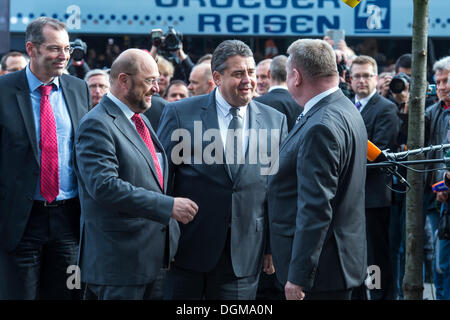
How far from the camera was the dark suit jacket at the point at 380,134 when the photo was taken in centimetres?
575

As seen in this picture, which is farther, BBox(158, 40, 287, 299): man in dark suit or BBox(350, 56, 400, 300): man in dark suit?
BBox(350, 56, 400, 300): man in dark suit

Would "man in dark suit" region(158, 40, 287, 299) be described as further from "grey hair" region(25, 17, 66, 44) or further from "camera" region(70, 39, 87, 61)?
"camera" region(70, 39, 87, 61)

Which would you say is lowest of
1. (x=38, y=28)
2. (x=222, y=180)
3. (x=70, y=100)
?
(x=222, y=180)

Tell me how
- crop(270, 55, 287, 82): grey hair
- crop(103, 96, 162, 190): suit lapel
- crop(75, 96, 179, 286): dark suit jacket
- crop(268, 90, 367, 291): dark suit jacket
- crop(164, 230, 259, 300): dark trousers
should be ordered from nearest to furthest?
crop(268, 90, 367, 291): dark suit jacket, crop(75, 96, 179, 286): dark suit jacket, crop(103, 96, 162, 190): suit lapel, crop(164, 230, 259, 300): dark trousers, crop(270, 55, 287, 82): grey hair

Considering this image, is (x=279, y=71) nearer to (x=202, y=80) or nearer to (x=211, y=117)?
(x=202, y=80)

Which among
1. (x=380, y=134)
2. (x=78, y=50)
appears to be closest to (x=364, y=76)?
(x=380, y=134)

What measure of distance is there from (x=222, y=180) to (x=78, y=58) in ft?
11.6

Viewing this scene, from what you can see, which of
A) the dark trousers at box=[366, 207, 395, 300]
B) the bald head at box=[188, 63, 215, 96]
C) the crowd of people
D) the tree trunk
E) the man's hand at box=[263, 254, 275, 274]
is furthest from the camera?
the bald head at box=[188, 63, 215, 96]

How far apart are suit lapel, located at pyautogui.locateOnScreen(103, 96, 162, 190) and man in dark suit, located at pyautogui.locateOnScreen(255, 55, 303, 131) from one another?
2.11m

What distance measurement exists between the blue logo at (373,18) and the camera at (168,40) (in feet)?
10.6

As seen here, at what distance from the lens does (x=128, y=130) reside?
356cm

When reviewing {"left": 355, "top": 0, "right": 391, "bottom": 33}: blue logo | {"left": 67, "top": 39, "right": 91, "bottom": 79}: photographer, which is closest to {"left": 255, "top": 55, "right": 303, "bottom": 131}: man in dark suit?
{"left": 67, "top": 39, "right": 91, "bottom": 79}: photographer

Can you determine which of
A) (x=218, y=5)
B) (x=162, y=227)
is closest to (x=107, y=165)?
(x=162, y=227)

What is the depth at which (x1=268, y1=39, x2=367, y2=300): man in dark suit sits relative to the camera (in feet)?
10.2
